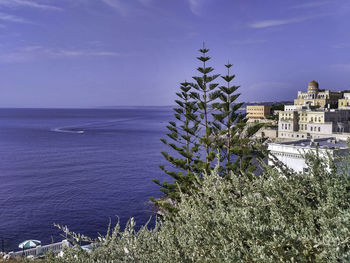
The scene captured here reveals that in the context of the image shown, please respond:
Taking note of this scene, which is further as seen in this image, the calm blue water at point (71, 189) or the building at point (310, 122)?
the building at point (310, 122)

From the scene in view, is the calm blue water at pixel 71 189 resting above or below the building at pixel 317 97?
below

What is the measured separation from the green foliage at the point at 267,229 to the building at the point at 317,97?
72411 mm

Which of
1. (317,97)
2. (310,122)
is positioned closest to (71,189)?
(310,122)

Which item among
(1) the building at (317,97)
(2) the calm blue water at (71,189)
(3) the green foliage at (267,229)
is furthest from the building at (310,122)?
(3) the green foliage at (267,229)

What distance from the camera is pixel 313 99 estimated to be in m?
72.6

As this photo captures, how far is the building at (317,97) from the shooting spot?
70181 mm

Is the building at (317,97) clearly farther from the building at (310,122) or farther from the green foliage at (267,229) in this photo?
the green foliage at (267,229)

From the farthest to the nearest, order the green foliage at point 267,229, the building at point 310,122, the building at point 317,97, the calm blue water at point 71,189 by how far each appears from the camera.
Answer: the building at point 317,97 → the building at point 310,122 → the calm blue water at point 71,189 → the green foliage at point 267,229

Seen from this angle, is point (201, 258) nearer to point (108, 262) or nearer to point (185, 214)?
point (185, 214)

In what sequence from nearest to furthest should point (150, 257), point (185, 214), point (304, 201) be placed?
point (304, 201)
point (150, 257)
point (185, 214)

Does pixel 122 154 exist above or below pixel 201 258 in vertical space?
below

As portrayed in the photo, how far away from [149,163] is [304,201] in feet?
93.8

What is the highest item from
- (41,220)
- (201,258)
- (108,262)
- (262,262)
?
(262,262)

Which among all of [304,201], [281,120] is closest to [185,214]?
[304,201]
